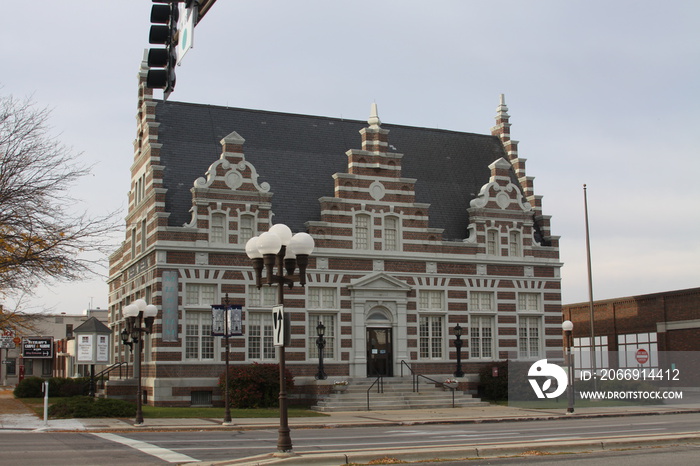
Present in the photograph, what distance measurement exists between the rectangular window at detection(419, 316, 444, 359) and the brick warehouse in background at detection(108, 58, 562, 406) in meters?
0.07

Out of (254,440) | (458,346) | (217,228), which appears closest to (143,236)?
(217,228)

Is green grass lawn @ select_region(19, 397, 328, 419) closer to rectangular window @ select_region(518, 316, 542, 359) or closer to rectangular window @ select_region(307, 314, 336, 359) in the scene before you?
rectangular window @ select_region(307, 314, 336, 359)

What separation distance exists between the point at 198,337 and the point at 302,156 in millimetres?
11580

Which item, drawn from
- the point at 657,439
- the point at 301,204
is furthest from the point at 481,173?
the point at 657,439

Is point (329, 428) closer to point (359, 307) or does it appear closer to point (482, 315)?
point (359, 307)

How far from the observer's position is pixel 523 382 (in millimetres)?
43500

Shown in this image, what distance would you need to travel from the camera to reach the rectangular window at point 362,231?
4241cm

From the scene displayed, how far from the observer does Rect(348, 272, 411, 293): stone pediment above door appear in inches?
1640

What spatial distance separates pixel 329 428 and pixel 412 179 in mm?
17567

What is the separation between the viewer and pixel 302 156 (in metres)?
44.9

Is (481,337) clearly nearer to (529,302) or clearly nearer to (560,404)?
(529,302)

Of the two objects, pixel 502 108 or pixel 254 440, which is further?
pixel 502 108

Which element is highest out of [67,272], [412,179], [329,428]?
[412,179]

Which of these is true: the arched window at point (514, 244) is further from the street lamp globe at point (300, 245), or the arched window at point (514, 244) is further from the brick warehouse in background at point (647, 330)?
the street lamp globe at point (300, 245)
